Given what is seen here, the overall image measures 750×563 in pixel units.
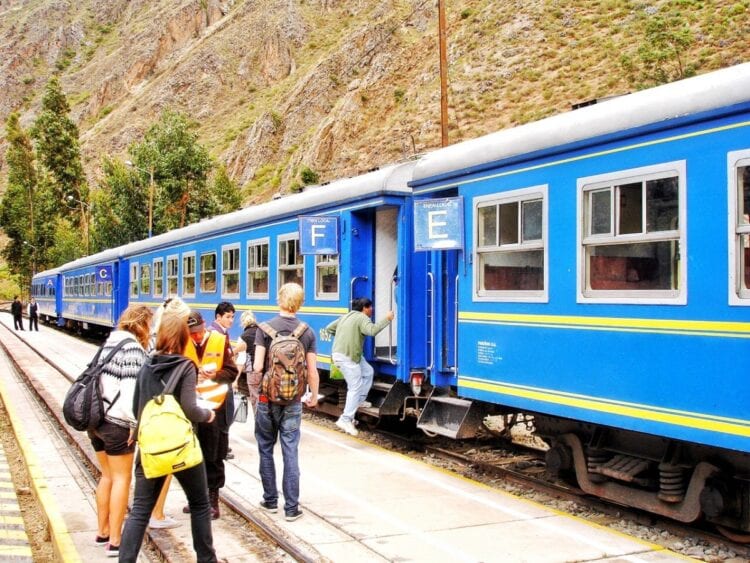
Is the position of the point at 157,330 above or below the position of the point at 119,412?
above

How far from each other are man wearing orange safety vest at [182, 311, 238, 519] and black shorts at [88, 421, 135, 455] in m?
0.86

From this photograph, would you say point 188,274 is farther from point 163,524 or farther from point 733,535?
point 733,535

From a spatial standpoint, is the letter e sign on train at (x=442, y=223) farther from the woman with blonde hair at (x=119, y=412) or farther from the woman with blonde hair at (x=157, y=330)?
the woman with blonde hair at (x=119, y=412)

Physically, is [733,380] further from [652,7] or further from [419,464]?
[652,7]

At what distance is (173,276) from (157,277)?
1.85 metres

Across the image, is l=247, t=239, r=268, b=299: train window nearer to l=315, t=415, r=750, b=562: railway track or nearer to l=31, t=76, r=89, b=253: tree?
l=315, t=415, r=750, b=562: railway track

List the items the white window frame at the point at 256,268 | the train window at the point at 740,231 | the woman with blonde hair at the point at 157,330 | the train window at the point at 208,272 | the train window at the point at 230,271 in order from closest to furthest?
the woman with blonde hair at the point at 157,330
the train window at the point at 740,231
the white window frame at the point at 256,268
the train window at the point at 230,271
the train window at the point at 208,272

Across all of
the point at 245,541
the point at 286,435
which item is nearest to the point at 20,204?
the point at 286,435

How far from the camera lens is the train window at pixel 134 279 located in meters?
25.0

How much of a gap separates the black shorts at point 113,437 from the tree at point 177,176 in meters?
41.4

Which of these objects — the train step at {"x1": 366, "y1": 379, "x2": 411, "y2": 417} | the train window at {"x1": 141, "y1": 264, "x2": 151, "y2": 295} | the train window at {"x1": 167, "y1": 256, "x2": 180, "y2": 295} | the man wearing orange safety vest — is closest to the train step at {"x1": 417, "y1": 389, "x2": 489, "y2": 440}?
the train step at {"x1": 366, "y1": 379, "x2": 411, "y2": 417}

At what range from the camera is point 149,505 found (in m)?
5.32

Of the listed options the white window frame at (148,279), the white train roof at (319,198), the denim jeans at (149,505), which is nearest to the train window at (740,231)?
the denim jeans at (149,505)

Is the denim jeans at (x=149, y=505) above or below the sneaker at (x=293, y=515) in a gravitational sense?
above
